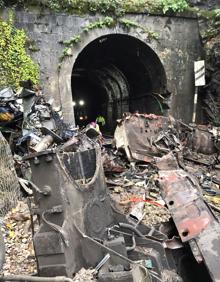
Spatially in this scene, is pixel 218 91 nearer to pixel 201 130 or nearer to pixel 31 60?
pixel 201 130

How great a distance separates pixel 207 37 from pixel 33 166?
10134 millimetres

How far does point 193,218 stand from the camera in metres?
3.25

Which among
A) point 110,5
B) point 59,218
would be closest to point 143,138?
point 110,5

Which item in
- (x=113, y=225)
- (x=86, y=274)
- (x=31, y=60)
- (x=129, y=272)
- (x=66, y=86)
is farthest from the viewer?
(x=66, y=86)

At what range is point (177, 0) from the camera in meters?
10.9

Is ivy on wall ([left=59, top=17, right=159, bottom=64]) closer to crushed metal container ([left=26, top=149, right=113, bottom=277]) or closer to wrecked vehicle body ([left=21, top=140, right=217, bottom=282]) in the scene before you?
wrecked vehicle body ([left=21, top=140, right=217, bottom=282])

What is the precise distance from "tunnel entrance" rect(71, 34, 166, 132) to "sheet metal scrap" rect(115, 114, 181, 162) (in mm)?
3332

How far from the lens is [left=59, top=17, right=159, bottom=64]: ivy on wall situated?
9.42m

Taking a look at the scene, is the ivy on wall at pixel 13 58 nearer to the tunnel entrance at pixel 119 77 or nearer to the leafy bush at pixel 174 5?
the tunnel entrance at pixel 119 77

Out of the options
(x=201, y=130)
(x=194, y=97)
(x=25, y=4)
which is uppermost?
(x=25, y=4)

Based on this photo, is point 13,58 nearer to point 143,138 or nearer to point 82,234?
point 143,138

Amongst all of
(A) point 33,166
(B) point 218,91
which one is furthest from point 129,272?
(B) point 218,91

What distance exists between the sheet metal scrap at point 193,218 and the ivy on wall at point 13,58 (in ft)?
19.2

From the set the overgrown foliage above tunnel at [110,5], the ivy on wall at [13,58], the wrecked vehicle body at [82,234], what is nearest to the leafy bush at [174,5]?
the overgrown foliage above tunnel at [110,5]
